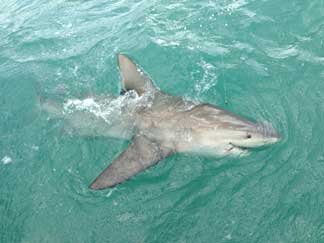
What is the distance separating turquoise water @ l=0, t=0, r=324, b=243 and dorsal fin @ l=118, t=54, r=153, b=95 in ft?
2.94

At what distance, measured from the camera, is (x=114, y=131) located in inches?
241

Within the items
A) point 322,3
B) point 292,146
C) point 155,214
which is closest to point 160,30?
point 322,3

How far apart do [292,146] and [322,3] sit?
4.75 metres

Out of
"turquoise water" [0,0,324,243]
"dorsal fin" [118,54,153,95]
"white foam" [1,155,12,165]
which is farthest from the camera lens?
"white foam" [1,155,12,165]

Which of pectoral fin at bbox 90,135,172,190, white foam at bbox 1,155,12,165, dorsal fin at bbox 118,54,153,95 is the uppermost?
dorsal fin at bbox 118,54,153,95

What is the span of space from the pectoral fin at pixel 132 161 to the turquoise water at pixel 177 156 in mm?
380

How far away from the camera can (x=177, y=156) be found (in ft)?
18.8

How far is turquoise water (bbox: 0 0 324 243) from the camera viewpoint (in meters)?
5.03

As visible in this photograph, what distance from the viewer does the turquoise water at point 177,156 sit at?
16.5 feet

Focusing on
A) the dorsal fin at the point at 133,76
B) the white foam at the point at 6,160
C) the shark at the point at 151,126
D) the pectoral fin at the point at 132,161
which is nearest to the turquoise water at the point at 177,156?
the white foam at the point at 6,160

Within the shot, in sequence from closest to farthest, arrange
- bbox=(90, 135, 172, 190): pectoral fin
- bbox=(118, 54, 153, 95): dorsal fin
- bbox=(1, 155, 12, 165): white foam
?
bbox=(90, 135, 172, 190): pectoral fin
bbox=(118, 54, 153, 95): dorsal fin
bbox=(1, 155, 12, 165): white foam

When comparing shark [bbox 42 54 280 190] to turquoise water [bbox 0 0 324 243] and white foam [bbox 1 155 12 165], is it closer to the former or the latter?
turquoise water [bbox 0 0 324 243]

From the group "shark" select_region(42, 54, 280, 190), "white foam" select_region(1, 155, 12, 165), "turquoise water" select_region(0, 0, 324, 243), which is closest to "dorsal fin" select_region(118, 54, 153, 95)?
"shark" select_region(42, 54, 280, 190)

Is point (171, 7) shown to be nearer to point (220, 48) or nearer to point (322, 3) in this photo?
point (220, 48)
